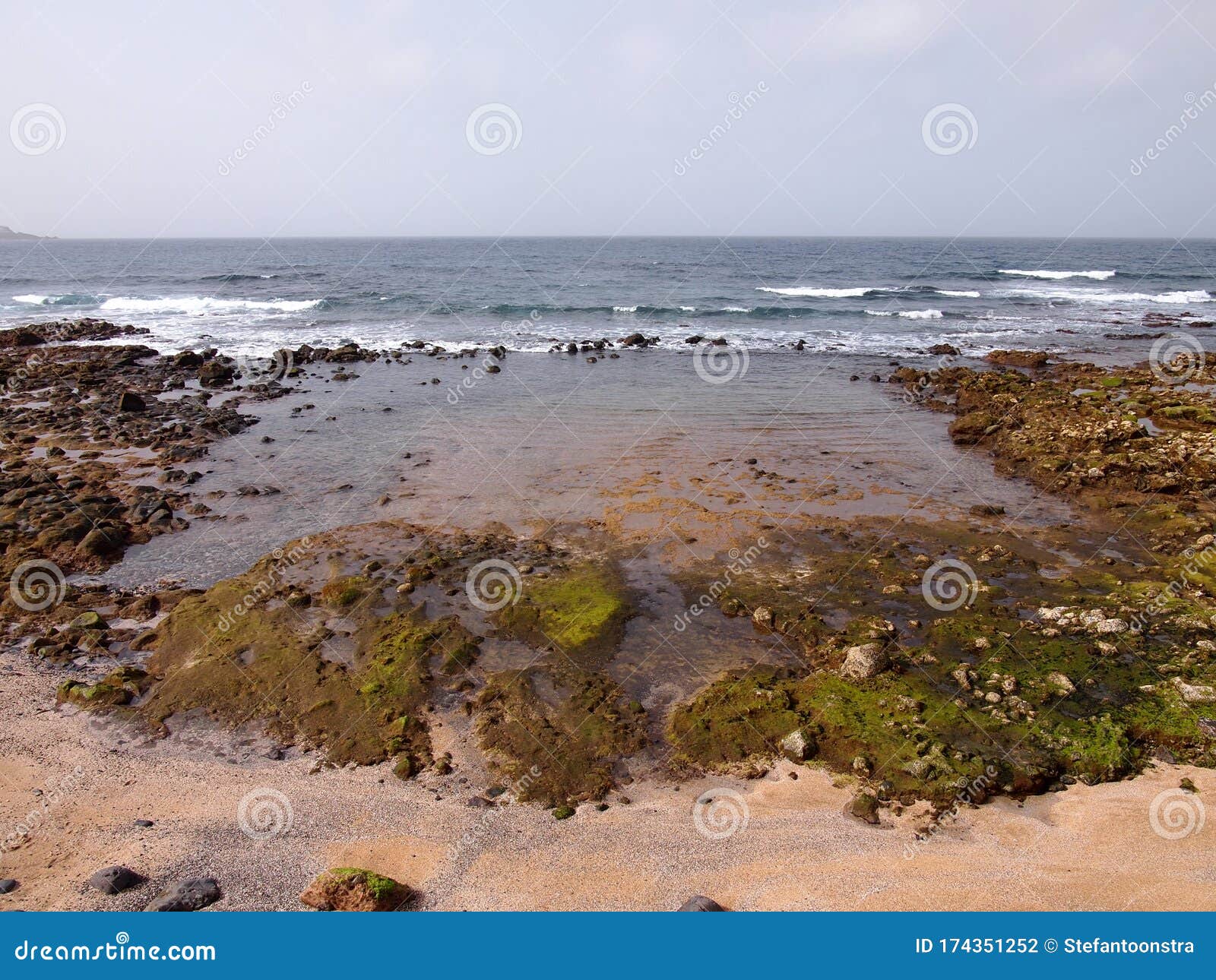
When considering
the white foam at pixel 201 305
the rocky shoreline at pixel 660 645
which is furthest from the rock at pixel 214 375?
the white foam at pixel 201 305

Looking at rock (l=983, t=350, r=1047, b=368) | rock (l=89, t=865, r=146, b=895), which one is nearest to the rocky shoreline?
rock (l=89, t=865, r=146, b=895)

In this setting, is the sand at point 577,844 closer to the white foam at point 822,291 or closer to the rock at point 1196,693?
the rock at point 1196,693

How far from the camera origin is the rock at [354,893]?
18.7 ft

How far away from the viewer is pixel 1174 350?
29.7 m

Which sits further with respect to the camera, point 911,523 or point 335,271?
point 335,271

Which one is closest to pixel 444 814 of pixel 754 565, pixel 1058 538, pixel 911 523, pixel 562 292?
pixel 754 565

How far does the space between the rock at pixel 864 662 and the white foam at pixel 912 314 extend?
130ft

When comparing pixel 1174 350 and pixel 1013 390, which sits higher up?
pixel 1174 350

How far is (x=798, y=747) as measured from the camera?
7.53 m

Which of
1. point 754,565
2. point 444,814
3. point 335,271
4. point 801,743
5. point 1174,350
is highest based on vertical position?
point 335,271

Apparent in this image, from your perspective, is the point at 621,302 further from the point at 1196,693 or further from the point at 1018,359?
the point at 1196,693

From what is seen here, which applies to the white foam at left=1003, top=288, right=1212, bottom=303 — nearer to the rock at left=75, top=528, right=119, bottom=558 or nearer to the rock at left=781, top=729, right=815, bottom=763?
the rock at left=781, top=729, right=815, bottom=763

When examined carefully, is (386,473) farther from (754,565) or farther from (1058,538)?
(1058,538)

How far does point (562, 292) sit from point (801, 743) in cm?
5042
